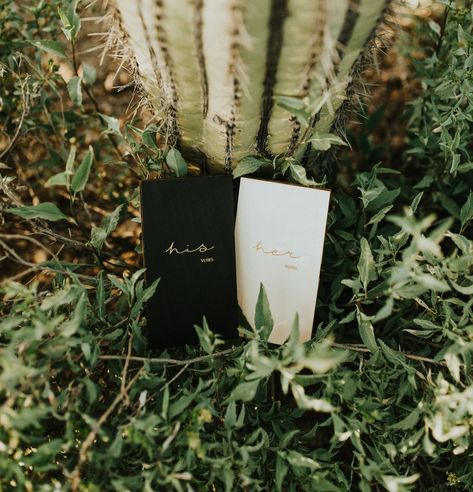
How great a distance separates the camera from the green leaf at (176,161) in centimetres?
96

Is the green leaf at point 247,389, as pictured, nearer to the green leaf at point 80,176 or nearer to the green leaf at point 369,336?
the green leaf at point 369,336

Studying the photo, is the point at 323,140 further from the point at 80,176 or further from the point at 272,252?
the point at 80,176

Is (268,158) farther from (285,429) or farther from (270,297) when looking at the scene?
(285,429)

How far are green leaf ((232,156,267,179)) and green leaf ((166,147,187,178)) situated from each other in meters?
0.11

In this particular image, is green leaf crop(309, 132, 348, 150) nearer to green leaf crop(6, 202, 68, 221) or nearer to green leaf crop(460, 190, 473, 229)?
green leaf crop(460, 190, 473, 229)

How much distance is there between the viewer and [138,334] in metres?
0.87

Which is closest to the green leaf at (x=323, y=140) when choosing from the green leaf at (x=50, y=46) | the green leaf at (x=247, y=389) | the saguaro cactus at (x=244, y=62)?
the saguaro cactus at (x=244, y=62)

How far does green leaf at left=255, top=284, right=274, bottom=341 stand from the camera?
811mm

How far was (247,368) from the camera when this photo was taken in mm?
812

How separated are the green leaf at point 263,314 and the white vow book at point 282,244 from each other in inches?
7.5

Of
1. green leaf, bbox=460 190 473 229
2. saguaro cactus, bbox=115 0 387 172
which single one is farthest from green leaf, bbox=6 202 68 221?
green leaf, bbox=460 190 473 229

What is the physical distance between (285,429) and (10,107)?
3.64ft

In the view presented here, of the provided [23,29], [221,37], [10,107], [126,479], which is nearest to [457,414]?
[126,479]

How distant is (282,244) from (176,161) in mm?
277
